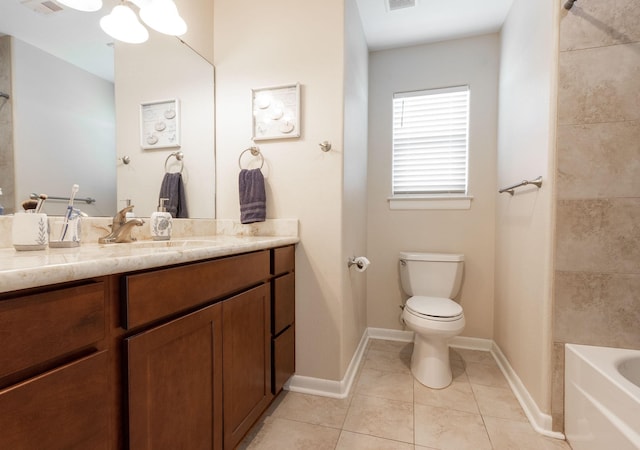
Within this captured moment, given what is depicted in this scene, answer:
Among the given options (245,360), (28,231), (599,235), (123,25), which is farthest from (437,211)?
(28,231)

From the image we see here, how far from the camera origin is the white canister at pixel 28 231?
2.72 feet

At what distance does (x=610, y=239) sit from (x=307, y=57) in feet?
5.63

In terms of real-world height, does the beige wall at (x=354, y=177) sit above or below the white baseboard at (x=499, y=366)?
above

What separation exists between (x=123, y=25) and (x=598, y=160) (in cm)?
215

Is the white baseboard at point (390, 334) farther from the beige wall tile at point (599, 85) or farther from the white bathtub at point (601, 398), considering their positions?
the beige wall tile at point (599, 85)

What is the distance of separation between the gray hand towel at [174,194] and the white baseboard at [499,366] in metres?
1.15

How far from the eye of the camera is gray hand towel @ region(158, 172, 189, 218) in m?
1.52

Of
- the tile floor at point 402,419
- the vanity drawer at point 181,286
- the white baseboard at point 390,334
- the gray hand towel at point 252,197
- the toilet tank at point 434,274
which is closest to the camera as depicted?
the vanity drawer at point 181,286

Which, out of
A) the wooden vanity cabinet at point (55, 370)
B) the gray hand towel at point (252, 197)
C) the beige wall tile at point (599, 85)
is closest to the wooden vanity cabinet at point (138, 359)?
the wooden vanity cabinet at point (55, 370)

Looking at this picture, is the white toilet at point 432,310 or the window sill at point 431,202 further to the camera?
the window sill at point 431,202

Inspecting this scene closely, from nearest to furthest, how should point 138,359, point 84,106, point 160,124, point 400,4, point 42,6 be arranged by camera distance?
point 138,359, point 42,6, point 84,106, point 160,124, point 400,4

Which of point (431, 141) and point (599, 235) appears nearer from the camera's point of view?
point (599, 235)

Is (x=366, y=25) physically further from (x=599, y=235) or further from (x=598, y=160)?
(x=599, y=235)

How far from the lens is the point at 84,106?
3.62ft
